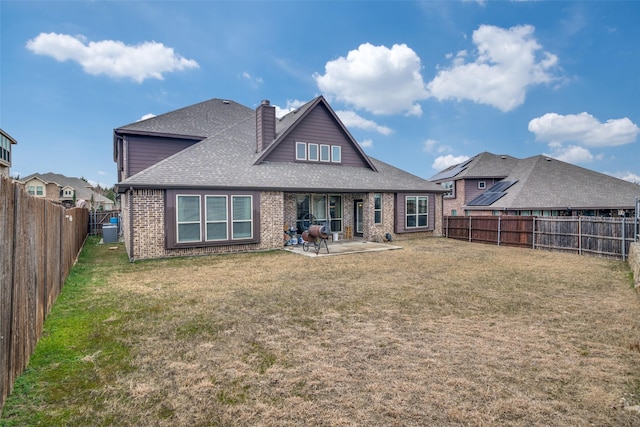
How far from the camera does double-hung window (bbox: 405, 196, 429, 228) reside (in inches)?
687

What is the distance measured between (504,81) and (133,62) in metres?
25.3

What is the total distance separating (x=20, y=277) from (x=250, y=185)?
9.56 metres

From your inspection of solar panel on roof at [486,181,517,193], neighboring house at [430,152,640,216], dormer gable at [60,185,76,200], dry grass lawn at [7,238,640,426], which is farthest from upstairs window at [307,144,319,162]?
dormer gable at [60,185,76,200]

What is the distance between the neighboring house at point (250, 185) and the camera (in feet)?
Answer: 37.5

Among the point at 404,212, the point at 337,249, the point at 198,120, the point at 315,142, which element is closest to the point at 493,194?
the point at 404,212

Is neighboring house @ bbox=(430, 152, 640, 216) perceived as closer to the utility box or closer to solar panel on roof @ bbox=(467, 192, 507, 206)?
solar panel on roof @ bbox=(467, 192, 507, 206)

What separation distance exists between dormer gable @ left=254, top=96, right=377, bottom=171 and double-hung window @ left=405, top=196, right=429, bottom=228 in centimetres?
303

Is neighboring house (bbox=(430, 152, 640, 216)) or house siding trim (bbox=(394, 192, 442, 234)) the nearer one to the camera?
house siding trim (bbox=(394, 192, 442, 234))

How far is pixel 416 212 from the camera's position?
58.2 feet

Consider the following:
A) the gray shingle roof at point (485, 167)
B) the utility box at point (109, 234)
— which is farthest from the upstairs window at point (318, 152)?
the gray shingle roof at point (485, 167)

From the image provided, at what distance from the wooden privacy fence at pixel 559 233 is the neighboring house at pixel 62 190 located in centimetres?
5174

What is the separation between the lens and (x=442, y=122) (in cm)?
2547

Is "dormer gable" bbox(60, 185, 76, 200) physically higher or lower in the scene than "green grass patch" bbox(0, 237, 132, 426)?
higher

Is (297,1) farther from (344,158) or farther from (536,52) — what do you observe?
(536,52)
